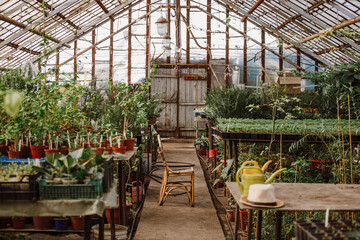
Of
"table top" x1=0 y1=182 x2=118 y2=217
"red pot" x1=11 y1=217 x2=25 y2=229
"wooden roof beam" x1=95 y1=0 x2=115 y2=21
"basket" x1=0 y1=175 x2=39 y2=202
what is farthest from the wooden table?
"wooden roof beam" x1=95 y1=0 x2=115 y2=21

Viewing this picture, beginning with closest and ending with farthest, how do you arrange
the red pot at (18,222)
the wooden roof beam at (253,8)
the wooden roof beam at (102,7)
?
the red pot at (18,222) → the wooden roof beam at (253,8) → the wooden roof beam at (102,7)

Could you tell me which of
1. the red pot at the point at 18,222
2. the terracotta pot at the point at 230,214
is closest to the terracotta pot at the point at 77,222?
the red pot at the point at 18,222

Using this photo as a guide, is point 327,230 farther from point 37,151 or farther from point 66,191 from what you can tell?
point 37,151

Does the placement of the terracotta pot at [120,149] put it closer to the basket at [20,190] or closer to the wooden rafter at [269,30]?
the basket at [20,190]

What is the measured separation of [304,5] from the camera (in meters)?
9.87

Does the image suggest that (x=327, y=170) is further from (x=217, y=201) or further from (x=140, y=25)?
(x=140, y=25)

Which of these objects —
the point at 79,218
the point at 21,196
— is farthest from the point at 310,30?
the point at 21,196

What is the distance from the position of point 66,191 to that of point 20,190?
0.27 meters

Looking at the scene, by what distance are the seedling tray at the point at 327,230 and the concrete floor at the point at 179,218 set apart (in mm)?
A: 2382

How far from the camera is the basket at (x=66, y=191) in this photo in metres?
2.22

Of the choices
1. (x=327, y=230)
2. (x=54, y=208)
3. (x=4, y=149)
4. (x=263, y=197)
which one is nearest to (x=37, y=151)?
(x=4, y=149)

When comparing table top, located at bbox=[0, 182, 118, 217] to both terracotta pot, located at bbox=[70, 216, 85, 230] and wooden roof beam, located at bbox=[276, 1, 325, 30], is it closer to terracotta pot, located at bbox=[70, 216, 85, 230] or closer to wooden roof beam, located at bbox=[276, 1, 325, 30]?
terracotta pot, located at bbox=[70, 216, 85, 230]

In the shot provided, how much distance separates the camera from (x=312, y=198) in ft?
8.39

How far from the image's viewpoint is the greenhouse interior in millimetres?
2361
